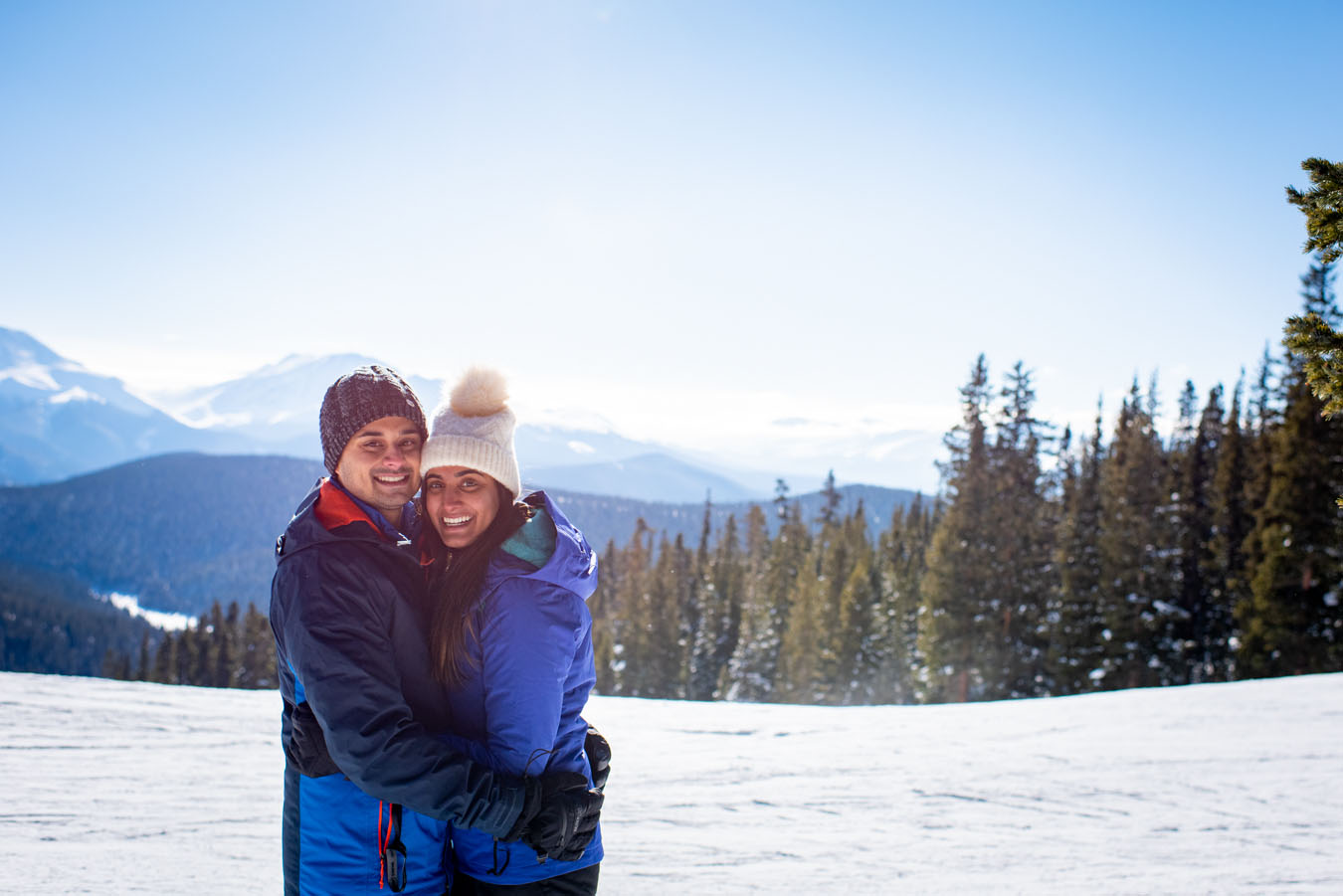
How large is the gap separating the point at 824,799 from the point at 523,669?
5581mm

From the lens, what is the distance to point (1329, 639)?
23.2 metres

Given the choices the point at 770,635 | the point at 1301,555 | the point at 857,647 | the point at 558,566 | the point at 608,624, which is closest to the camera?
the point at 558,566

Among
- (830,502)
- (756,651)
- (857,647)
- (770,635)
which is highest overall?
(830,502)

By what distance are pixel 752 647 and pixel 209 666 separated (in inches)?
1891

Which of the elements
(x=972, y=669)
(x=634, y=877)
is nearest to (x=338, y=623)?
(x=634, y=877)

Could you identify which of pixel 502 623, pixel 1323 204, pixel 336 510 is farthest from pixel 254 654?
pixel 1323 204

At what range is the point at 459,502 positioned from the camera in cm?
271

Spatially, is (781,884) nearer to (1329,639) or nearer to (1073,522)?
(1329,639)

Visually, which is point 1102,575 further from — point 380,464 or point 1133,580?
point 380,464

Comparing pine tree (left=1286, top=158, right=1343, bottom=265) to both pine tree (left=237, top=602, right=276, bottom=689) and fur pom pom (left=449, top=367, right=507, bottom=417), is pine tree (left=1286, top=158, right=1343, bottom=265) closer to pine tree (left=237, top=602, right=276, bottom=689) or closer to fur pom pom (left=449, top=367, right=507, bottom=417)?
fur pom pom (left=449, top=367, right=507, bottom=417)

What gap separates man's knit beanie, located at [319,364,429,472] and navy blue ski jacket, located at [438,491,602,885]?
2.45ft

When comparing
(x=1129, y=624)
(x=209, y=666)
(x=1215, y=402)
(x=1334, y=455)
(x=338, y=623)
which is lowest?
(x=209, y=666)

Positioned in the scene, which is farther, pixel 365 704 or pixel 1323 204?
pixel 1323 204

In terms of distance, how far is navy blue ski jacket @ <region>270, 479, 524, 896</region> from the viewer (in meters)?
2.29
